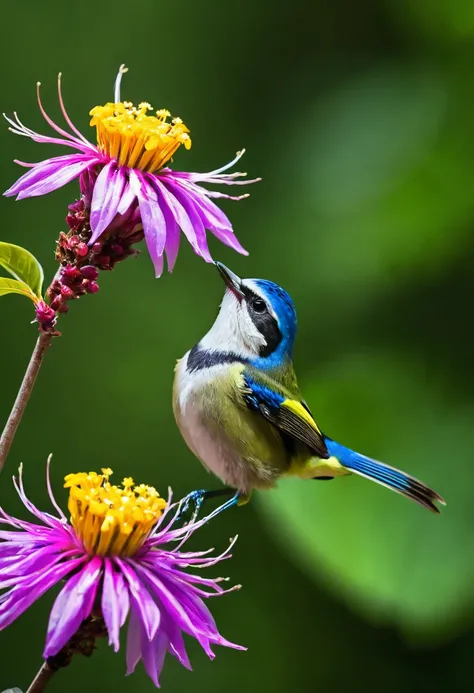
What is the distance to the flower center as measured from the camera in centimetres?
97

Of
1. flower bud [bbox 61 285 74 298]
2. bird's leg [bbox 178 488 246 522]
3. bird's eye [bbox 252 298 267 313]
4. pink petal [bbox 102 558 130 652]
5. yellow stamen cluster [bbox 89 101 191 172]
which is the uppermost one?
yellow stamen cluster [bbox 89 101 191 172]

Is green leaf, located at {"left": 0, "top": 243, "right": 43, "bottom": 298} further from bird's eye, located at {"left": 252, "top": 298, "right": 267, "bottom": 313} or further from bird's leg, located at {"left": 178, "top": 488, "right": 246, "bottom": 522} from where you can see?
bird's eye, located at {"left": 252, "top": 298, "right": 267, "bottom": 313}

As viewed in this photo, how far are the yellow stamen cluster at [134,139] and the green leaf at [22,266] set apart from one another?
0.15 meters

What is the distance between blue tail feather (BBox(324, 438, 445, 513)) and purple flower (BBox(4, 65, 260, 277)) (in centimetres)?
62

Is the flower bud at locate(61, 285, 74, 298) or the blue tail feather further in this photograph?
the blue tail feather

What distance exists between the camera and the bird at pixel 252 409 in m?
1.41

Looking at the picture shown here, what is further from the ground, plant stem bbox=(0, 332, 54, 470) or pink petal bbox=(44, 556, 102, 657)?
plant stem bbox=(0, 332, 54, 470)

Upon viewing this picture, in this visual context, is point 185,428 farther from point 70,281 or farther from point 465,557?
point 465,557

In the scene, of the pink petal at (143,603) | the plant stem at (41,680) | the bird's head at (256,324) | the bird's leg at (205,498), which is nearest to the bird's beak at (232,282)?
the bird's head at (256,324)

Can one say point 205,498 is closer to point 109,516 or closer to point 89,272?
point 109,516

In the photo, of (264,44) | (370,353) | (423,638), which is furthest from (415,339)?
(264,44)

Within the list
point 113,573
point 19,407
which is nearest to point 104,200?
point 19,407

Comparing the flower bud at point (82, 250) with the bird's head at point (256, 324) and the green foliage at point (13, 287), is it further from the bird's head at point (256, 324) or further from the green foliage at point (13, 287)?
the bird's head at point (256, 324)

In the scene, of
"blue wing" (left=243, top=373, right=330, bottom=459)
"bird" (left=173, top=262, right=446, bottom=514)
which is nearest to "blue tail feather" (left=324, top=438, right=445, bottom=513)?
"bird" (left=173, top=262, right=446, bottom=514)
